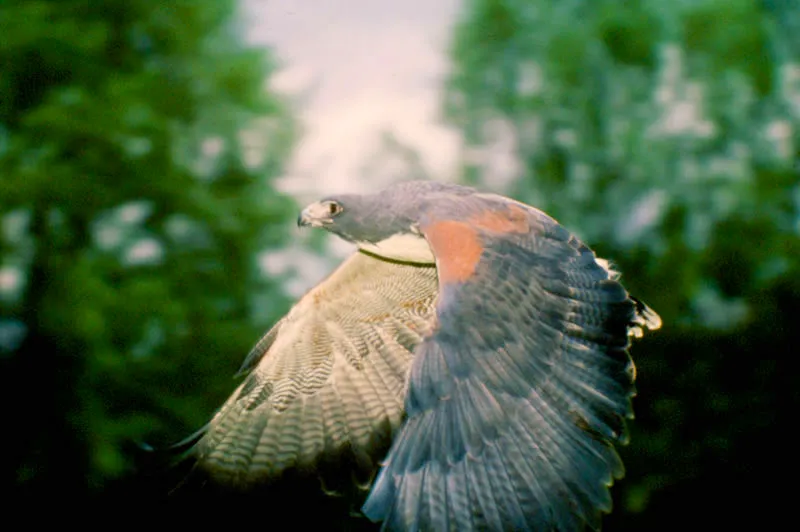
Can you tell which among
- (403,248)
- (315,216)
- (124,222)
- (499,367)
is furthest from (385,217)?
(124,222)

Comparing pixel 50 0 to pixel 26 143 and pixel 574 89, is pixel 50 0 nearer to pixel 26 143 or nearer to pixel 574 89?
pixel 26 143

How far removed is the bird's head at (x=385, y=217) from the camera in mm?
3914

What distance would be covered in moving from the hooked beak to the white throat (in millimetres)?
234

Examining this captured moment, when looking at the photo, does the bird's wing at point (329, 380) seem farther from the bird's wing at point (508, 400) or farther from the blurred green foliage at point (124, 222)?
the blurred green foliage at point (124, 222)

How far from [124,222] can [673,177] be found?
8.96 metres

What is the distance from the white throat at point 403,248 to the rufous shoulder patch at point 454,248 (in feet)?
0.54

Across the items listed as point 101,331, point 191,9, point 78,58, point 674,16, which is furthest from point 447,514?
point 674,16

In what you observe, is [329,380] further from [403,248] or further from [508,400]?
[508,400]

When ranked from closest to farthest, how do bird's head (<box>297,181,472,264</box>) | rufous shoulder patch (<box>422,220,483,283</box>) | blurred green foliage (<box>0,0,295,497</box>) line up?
1. rufous shoulder patch (<box>422,220,483,283</box>)
2. bird's head (<box>297,181,472,264</box>)
3. blurred green foliage (<box>0,0,295,497</box>)

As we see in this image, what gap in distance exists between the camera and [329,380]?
4684 millimetres

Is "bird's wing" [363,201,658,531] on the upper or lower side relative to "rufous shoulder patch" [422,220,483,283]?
lower

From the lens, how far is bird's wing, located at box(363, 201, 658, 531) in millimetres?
3328

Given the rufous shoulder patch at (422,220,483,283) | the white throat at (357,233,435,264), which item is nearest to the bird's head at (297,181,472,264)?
the white throat at (357,233,435,264)

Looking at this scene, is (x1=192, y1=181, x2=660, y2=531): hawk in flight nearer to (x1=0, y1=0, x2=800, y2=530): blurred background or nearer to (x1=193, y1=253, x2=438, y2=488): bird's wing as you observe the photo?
(x1=193, y1=253, x2=438, y2=488): bird's wing
